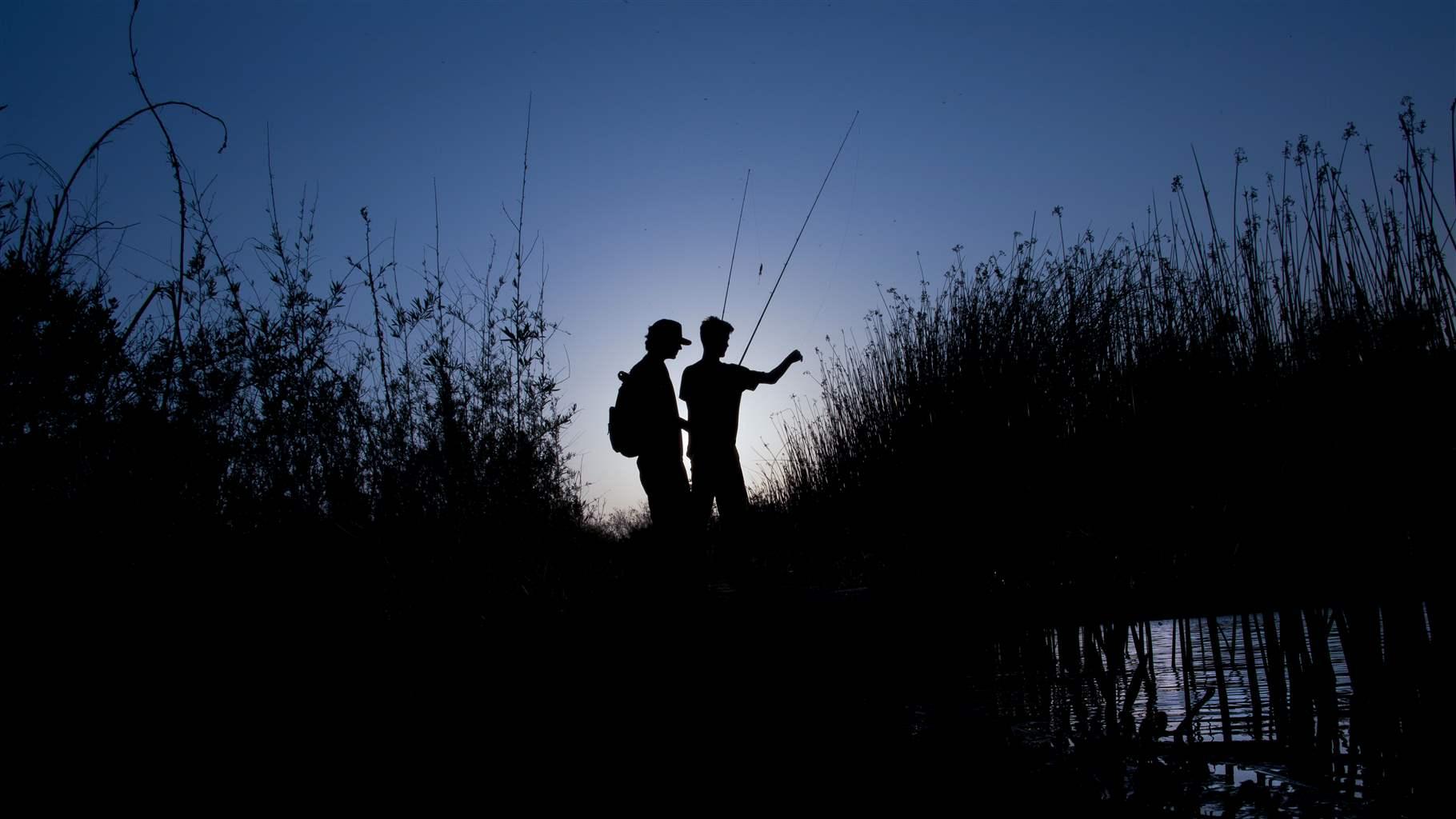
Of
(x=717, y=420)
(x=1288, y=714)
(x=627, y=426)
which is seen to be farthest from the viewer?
(x=717, y=420)

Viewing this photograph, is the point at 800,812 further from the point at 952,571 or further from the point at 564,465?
the point at 952,571

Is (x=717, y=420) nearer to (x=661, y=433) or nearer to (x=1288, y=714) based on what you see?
(x=661, y=433)

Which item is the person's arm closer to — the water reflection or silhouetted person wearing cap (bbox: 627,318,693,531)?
silhouetted person wearing cap (bbox: 627,318,693,531)

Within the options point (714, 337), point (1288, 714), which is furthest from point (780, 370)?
point (1288, 714)

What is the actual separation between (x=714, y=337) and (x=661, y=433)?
0.81 metres

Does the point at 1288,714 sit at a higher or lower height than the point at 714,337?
lower

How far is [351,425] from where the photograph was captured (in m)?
3.88

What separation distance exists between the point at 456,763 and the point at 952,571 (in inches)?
186

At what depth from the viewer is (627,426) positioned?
4.80m

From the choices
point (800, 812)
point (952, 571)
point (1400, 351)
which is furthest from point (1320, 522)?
point (952, 571)

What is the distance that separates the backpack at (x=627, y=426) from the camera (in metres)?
4.80

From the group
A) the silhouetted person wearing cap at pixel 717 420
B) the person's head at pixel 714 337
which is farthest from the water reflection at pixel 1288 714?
the person's head at pixel 714 337

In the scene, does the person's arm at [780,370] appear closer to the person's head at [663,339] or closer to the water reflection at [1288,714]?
the person's head at [663,339]

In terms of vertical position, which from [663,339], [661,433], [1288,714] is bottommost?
[1288,714]
